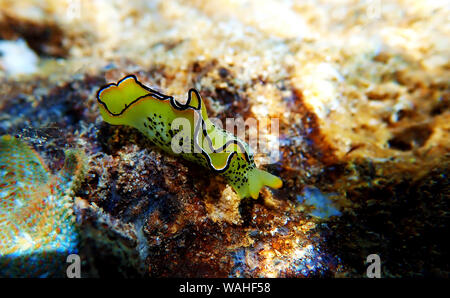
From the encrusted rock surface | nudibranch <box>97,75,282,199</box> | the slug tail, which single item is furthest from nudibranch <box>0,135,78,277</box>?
the slug tail

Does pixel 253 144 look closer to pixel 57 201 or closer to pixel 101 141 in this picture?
pixel 101 141

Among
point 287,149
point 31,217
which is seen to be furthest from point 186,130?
point 31,217

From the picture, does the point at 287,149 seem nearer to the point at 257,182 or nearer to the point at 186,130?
the point at 257,182

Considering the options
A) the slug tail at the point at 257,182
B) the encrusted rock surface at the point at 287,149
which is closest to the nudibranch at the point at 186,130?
the slug tail at the point at 257,182

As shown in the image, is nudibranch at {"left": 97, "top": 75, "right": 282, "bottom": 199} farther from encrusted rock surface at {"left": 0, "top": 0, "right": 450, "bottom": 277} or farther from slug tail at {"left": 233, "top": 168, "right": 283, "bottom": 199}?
encrusted rock surface at {"left": 0, "top": 0, "right": 450, "bottom": 277}

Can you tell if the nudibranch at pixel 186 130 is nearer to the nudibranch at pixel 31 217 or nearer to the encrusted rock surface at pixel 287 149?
the encrusted rock surface at pixel 287 149

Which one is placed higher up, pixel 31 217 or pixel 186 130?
pixel 186 130
